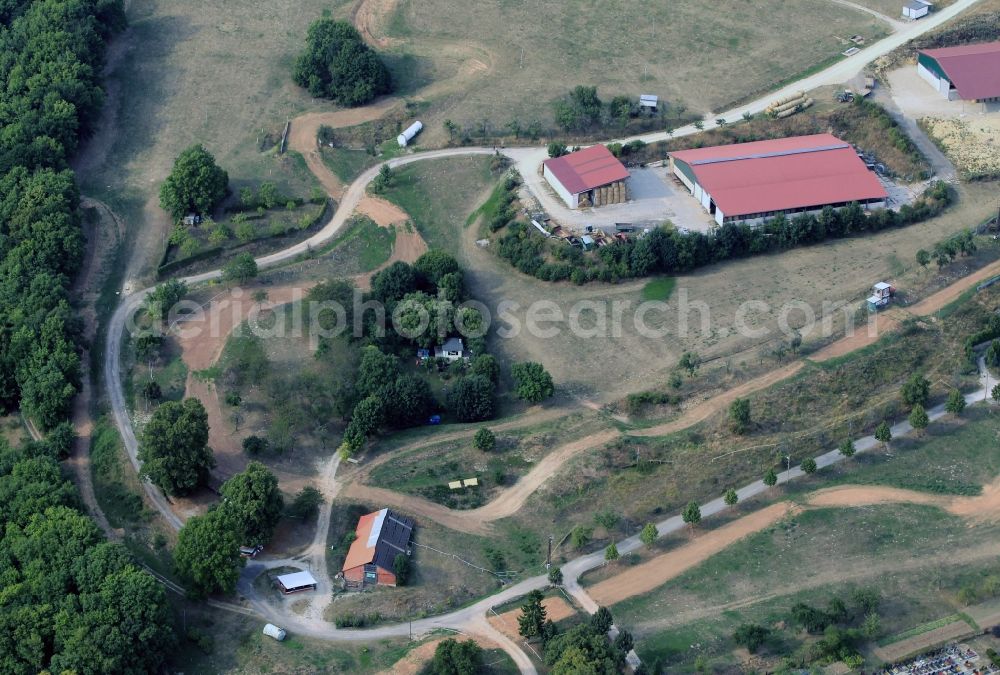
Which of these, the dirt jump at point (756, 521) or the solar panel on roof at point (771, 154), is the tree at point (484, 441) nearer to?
the dirt jump at point (756, 521)

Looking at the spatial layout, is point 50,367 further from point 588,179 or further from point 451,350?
Result: point 588,179

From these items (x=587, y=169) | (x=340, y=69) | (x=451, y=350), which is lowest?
(x=451, y=350)

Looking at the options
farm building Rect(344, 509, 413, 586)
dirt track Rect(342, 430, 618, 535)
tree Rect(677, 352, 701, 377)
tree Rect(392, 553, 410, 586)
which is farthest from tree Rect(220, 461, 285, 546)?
tree Rect(677, 352, 701, 377)

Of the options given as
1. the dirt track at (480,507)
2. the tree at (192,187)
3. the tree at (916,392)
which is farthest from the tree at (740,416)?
the tree at (192,187)

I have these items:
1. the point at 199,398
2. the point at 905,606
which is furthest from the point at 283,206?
the point at 905,606

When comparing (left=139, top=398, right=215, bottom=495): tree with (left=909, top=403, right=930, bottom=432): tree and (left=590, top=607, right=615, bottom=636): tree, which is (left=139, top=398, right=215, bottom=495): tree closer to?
(left=590, top=607, right=615, bottom=636): tree

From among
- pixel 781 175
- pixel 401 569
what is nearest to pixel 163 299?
pixel 401 569

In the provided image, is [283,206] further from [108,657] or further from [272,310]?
[108,657]
